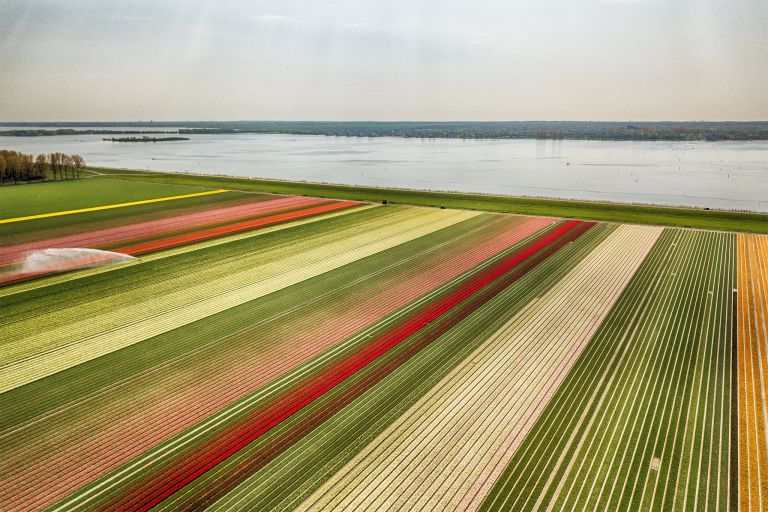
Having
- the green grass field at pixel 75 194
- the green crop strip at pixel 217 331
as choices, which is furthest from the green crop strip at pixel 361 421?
the green grass field at pixel 75 194

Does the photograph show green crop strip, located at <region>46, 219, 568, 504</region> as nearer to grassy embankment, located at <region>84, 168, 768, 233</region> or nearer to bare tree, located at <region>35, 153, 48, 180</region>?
grassy embankment, located at <region>84, 168, 768, 233</region>

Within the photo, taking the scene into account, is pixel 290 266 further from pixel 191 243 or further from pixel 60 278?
pixel 60 278

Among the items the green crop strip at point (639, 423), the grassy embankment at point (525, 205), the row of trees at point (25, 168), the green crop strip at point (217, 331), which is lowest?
the green crop strip at point (639, 423)

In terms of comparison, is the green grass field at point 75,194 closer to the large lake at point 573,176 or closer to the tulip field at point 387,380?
the tulip field at point 387,380

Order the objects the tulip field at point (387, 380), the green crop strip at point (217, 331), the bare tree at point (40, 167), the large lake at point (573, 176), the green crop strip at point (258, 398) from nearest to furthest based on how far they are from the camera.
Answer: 1. the tulip field at point (387, 380)
2. the green crop strip at point (258, 398)
3. the green crop strip at point (217, 331)
4. the large lake at point (573, 176)
5. the bare tree at point (40, 167)

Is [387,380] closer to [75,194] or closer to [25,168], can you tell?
[75,194]

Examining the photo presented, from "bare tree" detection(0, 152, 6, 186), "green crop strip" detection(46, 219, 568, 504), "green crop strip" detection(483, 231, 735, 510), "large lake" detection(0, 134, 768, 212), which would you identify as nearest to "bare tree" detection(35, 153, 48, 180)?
"bare tree" detection(0, 152, 6, 186)

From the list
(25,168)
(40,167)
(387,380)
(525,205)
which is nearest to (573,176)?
(525,205)
